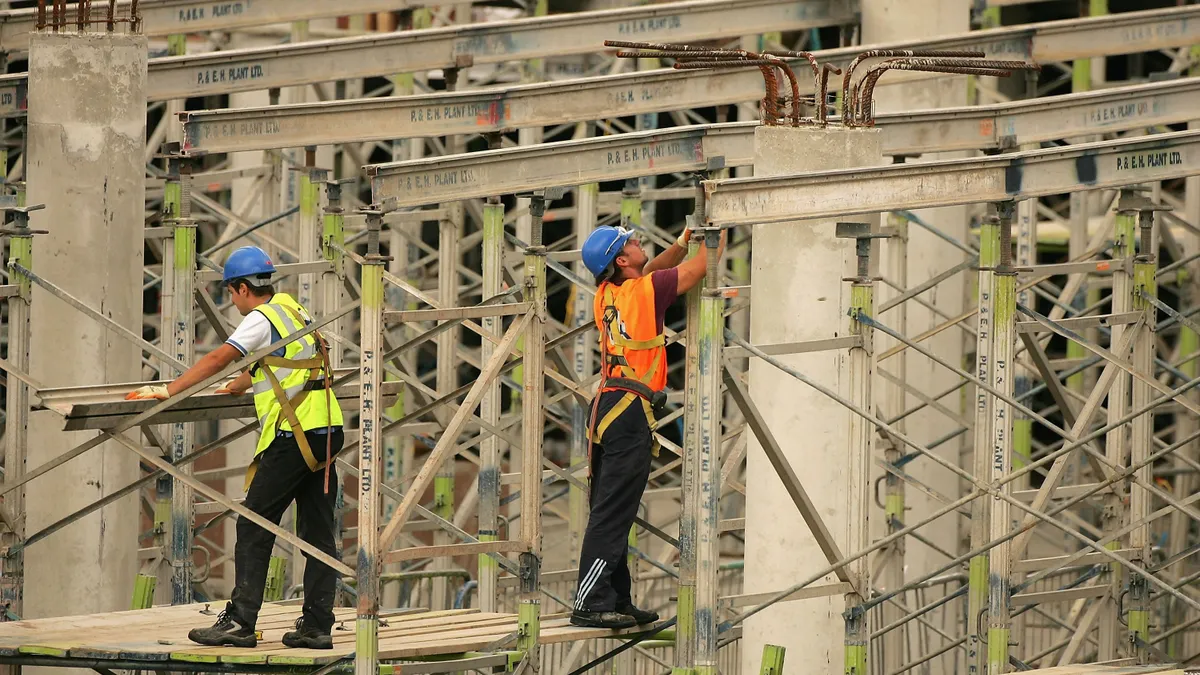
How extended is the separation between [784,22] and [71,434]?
683 cm

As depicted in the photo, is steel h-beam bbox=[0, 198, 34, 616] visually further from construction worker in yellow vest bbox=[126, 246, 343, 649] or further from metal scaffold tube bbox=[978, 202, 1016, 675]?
metal scaffold tube bbox=[978, 202, 1016, 675]

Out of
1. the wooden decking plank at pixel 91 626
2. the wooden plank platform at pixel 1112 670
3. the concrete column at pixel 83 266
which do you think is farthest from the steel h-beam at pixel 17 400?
the wooden plank platform at pixel 1112 670

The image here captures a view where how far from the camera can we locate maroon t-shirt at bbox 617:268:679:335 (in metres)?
11.8

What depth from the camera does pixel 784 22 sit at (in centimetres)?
1845

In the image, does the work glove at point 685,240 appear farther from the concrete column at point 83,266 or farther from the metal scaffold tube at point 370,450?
the concrete column at point 83,266

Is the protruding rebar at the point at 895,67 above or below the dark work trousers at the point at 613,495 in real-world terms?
above

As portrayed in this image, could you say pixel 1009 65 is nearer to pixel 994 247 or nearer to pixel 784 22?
pixel 994 247

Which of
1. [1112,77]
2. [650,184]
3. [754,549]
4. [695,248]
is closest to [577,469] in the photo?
[754,549]

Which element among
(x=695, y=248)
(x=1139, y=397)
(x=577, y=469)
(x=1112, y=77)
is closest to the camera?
(x=695, y=248)

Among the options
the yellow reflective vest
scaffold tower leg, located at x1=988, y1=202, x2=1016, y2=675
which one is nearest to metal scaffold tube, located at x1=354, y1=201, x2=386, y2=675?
the yellow reflective vest

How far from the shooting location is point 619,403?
474 inches

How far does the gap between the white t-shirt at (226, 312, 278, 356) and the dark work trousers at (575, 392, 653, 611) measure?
174 centimetres

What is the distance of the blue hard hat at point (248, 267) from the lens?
1214cm

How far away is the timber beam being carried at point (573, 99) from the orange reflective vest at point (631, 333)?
2.78 meters
